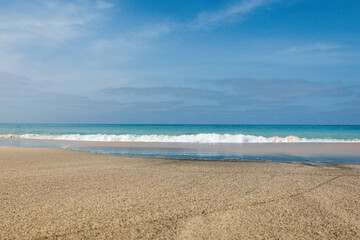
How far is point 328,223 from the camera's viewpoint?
3.33 meters

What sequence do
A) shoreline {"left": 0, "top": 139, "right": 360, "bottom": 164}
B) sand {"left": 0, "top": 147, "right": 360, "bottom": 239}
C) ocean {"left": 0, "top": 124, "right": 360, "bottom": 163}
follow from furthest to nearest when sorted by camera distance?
ocean {"left": 0, "top": 124, "right": 360, "bottom": 163} → shoreline {"left": 0, "top": 139, "right": 360, "bottom": 164} → sand {"left": 0, "top": 147, "right": 360, "bottom": 239}

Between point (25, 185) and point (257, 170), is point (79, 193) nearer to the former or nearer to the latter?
point (25, 185)

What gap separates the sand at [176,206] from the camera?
9.87ft

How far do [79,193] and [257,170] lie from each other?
4.41 meters

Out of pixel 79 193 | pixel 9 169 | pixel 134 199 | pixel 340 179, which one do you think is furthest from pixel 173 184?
pixel 9 169

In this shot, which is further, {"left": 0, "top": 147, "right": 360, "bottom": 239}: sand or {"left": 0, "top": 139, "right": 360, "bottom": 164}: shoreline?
{"left": 0, "top": 139, "right": 360, "bottom": 164}: shoreline

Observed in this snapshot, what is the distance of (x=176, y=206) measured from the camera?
3865mm

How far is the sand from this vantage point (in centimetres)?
301

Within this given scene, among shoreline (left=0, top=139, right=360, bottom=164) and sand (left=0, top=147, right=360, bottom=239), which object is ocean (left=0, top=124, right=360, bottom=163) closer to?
shoreline (left=0, top=139, right=360, bottom=164)

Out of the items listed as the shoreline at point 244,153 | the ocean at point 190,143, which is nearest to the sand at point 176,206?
the shoreline at point 244,153

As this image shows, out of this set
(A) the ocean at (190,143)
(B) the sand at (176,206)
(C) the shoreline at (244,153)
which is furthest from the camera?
(A) the ocean at (190,143)

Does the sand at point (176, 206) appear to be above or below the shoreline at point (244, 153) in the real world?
below

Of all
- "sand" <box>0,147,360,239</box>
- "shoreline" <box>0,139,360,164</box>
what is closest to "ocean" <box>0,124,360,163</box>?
"shoreline" <box>0,139,360,164</box>

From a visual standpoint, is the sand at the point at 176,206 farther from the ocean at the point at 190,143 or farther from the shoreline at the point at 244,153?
the ocean at the point at 190,143
